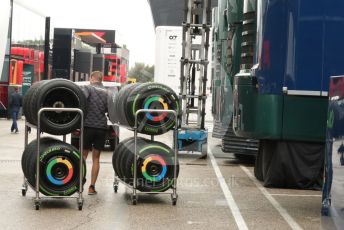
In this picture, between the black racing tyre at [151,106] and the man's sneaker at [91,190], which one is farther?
the man's sneaker at [91,190]

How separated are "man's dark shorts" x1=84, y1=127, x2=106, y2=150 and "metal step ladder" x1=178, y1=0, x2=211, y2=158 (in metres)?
7.88

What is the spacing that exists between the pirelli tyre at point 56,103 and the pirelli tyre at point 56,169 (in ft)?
0.83

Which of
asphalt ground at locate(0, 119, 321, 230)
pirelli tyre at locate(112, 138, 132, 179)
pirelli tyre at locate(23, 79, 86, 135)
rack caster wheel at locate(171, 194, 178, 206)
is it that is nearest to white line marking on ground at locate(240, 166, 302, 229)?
asphalt ground at locate(0, 119, 321, 230)

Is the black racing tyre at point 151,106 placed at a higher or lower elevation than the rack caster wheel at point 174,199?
higher

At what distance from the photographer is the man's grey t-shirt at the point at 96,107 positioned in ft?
38.4

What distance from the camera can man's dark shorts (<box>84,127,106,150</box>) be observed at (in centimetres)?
1170

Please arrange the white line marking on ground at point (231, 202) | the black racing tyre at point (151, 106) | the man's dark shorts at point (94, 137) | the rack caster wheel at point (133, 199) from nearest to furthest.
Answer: the white line marking on ground at point (231, 202) < the rack caster wheel at point (133, 199) < the black racing tyre at point (151, 106) < the man's dark shorts at point (94, 137)

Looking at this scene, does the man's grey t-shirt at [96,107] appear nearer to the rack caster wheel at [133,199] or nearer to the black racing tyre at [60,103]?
the black racing tyre at [60,103]

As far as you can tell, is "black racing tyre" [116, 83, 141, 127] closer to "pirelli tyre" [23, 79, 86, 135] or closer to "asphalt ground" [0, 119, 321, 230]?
"pirelli tyre" [23, 79, 86, 135]

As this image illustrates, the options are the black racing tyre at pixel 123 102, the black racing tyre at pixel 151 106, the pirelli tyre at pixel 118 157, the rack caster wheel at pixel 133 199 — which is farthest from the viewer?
the pirelli tyre at pixel 118 157

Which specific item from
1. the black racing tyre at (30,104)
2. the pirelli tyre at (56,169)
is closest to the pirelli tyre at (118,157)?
the pirelli tyre at (56,169)

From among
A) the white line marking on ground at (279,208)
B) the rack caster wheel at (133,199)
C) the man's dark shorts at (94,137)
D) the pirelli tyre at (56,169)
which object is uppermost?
the man's dark shorts at (94,137)

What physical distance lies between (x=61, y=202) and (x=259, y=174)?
14.2 feet

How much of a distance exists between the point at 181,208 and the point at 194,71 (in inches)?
383
